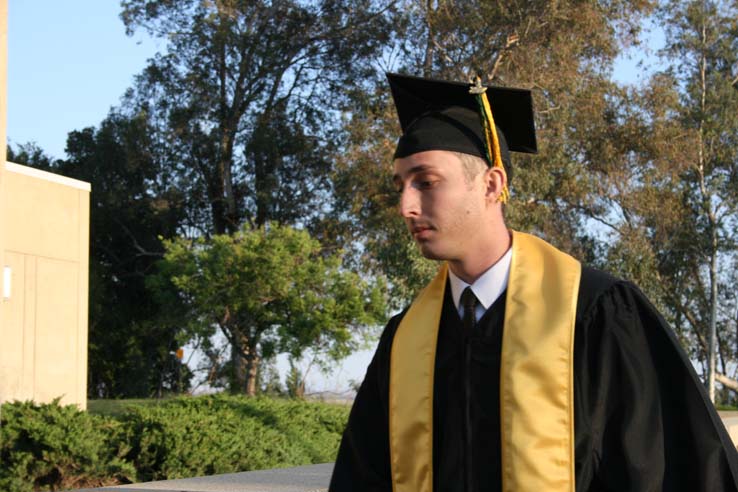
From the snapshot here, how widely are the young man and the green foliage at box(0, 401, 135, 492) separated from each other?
5.78m

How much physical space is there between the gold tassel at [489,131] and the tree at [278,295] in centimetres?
1498

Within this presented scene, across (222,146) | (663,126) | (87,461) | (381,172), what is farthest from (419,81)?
(222,146)

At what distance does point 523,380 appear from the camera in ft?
8.12

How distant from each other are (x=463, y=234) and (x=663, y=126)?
20.4m

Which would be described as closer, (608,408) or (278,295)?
(608,408)

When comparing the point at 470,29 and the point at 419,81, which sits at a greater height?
the point at 470,29

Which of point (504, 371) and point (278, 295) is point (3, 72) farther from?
point (278, 295)

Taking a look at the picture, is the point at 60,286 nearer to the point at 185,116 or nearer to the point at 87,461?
the point at 87,461

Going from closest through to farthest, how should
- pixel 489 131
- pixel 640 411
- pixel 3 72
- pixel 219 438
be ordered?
pixel 640 411, pixel 489 131, pixel 3 72, pixel 219 438

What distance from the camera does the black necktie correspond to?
8.65 feet

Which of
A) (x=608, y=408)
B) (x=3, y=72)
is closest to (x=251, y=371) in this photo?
(x=3, y=72)

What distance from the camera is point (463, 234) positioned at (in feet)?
8.30

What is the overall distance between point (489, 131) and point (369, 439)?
35.9 inches

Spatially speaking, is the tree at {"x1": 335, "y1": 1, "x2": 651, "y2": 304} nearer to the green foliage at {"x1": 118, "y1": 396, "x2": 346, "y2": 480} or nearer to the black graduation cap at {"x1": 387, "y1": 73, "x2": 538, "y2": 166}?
the green foliage at {"x1": 118, "y1": 396, "x2": 346, "y2": 480}
